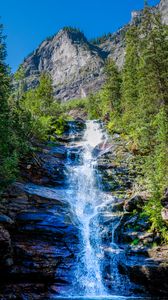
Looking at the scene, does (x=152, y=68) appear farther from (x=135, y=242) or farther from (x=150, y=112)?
(x=135, y=242)

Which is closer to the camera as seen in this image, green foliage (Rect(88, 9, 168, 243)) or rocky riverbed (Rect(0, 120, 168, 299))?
rocky riverbed (Rect(0, 120, 168, 299))

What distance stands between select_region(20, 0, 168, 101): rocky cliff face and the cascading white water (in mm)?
106368

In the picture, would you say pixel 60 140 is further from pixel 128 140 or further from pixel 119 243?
pixel 119 243

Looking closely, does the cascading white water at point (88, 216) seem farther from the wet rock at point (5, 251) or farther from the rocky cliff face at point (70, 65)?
the rocky cliff face at point (70, 65)

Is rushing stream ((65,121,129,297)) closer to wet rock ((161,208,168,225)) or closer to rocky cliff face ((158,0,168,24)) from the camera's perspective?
wet rock ((161,208,168,225))

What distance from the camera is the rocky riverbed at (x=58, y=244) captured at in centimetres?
1923

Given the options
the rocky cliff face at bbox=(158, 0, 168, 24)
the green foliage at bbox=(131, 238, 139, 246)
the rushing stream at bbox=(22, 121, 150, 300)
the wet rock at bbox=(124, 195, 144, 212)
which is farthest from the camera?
the rocky cliff face at bbox=(158, 0, 168, 24)

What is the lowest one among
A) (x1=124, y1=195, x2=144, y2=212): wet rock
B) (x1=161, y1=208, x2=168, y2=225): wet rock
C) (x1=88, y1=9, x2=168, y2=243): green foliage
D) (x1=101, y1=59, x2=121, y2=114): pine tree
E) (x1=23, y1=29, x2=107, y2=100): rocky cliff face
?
(x1=161, y1=208, x2=168, y2=225): wet rock

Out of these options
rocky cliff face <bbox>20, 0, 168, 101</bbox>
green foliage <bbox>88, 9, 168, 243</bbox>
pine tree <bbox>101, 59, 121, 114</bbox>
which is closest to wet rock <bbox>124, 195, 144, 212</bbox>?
green foliage <bbox>88, 9, 168, 243</bbox>

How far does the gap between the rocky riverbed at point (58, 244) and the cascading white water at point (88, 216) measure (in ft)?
1.46

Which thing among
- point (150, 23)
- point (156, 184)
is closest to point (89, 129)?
point (150, 23)

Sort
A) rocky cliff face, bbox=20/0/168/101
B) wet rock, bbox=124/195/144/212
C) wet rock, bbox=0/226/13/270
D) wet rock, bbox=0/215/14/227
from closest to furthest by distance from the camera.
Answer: wet rock, bbox=0/226/13/270 < wet rock, bbox=0/215/14/227 < wet rock, bbox=124/195/144/212 < rocky cliff face, bbox=20/0/168/101

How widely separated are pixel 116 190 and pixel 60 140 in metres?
16.1

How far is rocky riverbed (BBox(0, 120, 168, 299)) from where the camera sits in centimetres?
1923
